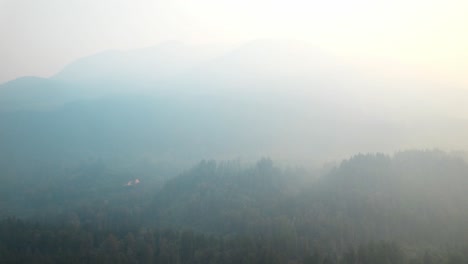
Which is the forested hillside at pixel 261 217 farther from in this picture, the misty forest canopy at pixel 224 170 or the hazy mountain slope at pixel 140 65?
the hazy mountain slope at pixel 140 65

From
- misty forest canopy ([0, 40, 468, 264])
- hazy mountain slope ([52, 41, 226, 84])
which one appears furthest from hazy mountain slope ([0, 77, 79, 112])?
hazy mountain slope ([52, 41, 226, 84])

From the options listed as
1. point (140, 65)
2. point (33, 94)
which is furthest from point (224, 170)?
point (140, 65)

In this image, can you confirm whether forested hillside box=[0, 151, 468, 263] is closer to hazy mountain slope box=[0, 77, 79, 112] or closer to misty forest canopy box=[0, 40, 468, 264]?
misty forest canopy box=[0, 40, 468, 264]

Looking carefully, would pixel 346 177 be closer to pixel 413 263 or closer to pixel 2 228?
pixel 413 263

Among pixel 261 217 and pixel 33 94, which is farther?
pixel 33 94

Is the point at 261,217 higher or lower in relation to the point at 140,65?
lower

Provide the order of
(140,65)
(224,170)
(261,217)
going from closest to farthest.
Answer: (261,217) < (224,170) < (140,65)

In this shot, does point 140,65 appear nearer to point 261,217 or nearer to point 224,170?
point 224,170

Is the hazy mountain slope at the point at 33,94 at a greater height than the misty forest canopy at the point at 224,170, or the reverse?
the hazy mountain slope at the point at 33,94

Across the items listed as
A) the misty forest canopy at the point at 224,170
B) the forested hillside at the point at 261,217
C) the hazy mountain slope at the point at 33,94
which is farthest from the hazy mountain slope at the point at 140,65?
the forested hillside at the point at 261,217
